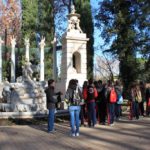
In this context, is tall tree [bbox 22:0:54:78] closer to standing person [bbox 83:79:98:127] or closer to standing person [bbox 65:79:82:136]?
standing person [bbox 83:79:98:127]

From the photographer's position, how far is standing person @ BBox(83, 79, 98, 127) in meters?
15.5

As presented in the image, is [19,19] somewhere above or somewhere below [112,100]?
above

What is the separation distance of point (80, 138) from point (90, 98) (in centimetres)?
307

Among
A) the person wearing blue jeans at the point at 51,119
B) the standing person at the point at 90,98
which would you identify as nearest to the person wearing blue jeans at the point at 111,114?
the standing person at the point at 90,98

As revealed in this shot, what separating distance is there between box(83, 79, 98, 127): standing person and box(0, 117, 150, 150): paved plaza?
409mm

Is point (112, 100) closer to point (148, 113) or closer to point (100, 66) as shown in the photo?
point (148, 113)

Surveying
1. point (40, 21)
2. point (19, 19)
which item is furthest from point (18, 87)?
point (19, 19)

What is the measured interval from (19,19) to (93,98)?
41.4 m

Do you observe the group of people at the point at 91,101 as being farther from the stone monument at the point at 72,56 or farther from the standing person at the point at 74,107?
the stone monument at the point at 72,56

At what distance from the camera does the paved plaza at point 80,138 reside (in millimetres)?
11164

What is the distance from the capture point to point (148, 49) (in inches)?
1201

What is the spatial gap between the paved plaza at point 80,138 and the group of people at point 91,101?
450 millimetres

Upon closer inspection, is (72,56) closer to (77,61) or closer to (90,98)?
(77,61)

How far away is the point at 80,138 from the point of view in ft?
42.0
